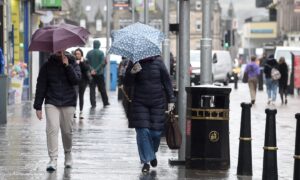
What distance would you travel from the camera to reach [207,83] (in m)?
14.4

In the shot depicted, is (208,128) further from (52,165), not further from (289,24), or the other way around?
(289,24)

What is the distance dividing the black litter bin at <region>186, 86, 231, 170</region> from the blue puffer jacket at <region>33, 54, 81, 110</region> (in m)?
1.64

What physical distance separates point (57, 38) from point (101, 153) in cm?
291

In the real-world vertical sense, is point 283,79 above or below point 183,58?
below

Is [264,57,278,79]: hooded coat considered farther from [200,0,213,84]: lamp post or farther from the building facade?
the building facade

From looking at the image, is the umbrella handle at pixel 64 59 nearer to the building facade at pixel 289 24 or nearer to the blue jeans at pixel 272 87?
the blue jeans at pixel 272 87

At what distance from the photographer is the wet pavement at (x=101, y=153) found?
12555 mm

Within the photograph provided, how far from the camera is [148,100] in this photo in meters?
12.6

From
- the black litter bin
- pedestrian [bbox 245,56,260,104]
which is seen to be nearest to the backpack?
pedestrian [bbox 245,56,260,104]

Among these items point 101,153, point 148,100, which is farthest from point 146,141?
point 101,153

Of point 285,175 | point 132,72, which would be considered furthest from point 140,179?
point 285,175

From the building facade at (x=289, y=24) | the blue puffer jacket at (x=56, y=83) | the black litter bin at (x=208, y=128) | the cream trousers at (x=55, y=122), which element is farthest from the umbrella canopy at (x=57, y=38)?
the building facade at (x=289, y=24)

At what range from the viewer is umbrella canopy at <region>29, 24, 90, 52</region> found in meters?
12.7

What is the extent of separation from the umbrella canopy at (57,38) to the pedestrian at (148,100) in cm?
84
